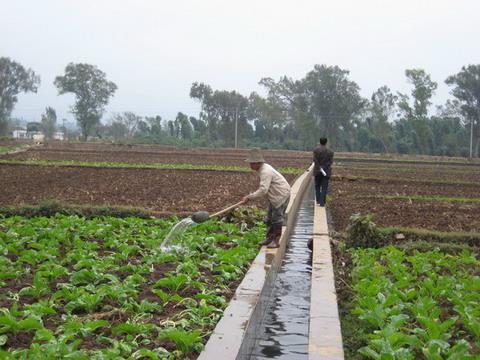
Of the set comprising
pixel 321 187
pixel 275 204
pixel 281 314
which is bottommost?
pixel 281 314

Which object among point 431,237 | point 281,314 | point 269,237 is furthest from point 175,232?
point 431,237

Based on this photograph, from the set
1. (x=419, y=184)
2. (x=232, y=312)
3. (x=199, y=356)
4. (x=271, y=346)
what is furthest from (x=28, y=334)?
(x=419, y=184)

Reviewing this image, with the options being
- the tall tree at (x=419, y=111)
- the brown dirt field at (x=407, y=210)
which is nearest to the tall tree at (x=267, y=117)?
the tall tree at (x=419, y=111)

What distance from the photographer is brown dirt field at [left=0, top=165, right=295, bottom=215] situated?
14.6 meters

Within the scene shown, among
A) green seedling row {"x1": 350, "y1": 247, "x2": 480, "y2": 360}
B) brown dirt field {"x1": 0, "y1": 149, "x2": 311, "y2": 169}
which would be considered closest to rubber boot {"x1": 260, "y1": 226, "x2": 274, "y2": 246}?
green seedling row {"x1": 350, "y1": 247, "x2": 480, "y2": 360}

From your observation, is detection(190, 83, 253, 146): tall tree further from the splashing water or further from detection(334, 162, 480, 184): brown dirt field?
the splashing water

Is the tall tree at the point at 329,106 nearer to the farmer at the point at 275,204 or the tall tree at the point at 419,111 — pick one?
the tall tree at the point at 419,111

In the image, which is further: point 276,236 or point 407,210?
point 407,210

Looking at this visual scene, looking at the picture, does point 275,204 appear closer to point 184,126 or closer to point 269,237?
point 269,237

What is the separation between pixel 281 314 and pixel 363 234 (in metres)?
3.61

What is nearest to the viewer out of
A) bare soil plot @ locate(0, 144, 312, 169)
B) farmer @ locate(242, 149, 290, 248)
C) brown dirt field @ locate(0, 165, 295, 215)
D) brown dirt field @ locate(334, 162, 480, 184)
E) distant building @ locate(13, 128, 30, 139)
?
farmer @ locate(242, 149, 290, 248)

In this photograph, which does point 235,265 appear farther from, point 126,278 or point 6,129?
point 6,129

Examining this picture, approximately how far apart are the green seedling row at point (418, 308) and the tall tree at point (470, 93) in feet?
229

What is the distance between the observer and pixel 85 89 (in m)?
90.4
